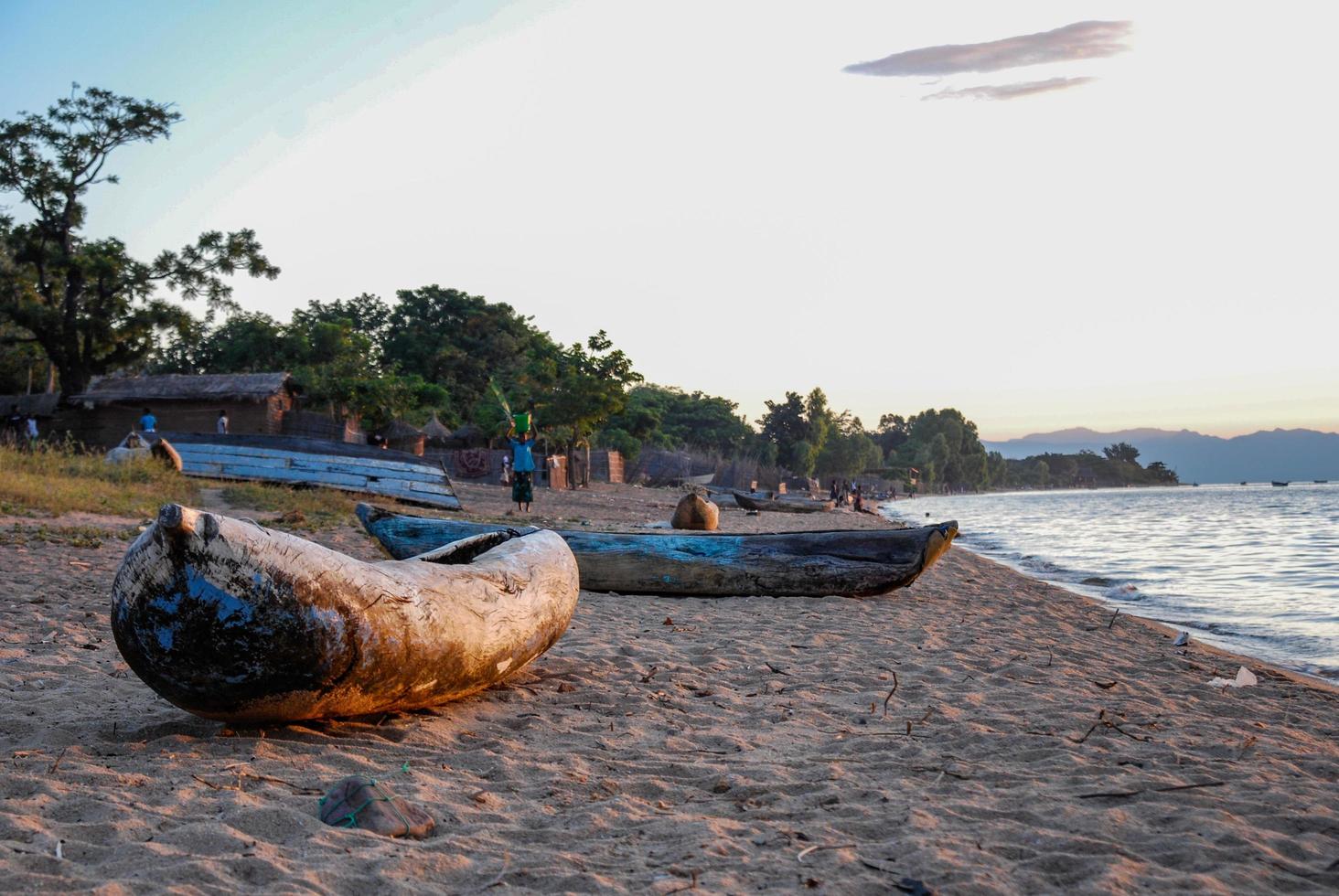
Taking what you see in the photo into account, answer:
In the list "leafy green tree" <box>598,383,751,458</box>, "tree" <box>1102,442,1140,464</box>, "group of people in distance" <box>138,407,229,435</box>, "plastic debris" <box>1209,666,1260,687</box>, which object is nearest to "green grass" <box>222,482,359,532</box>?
"group of people in distance" <box>138,407,229,435</box>

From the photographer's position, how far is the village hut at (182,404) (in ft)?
87.3

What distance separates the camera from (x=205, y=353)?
39.6 metres

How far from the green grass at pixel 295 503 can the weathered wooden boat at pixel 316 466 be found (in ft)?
0.91

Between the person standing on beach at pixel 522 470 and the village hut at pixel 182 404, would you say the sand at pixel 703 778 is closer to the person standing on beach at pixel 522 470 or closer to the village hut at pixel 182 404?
the person standing on beach at pixel 522 470

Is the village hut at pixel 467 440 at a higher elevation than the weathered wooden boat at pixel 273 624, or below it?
higher

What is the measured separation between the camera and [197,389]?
2681 cm

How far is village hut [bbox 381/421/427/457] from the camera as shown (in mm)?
29656

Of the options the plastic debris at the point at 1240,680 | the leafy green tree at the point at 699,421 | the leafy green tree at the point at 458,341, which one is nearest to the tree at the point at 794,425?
the leafy green tree at the point at 699,421

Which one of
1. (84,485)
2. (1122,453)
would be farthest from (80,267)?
(1122,453)

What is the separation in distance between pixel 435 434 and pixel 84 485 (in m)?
19.9

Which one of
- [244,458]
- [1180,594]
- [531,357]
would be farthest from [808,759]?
[531,357]

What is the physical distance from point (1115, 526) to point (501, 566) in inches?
1238

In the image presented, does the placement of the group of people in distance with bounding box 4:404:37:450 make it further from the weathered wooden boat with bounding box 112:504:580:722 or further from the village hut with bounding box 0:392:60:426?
the weathered wooden boat with bounding box 112:504:580:722

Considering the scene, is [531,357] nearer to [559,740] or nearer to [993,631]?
[993,631]
